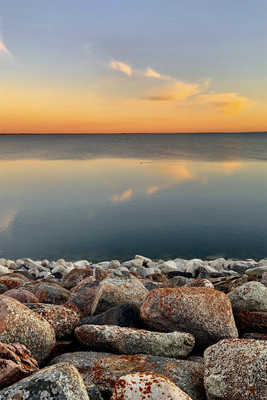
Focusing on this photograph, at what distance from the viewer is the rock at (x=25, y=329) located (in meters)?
3.97

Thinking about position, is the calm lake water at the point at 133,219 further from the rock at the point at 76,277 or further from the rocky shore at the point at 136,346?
the rocky shore at the point at 136,346

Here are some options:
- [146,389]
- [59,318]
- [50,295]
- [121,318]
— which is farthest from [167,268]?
[146,389]

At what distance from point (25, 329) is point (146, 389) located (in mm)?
1892

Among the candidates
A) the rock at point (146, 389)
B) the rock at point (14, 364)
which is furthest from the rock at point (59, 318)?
the rock at point (146, 389)

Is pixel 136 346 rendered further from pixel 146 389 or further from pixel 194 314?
pixel 146 389

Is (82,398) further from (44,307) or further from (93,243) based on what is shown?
(93,243)

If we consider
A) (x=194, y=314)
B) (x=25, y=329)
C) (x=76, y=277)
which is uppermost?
(x=25, y=329)

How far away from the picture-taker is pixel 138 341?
432 cm

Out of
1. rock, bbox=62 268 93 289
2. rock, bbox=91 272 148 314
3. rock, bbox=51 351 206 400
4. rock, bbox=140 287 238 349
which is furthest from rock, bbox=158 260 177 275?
rock, bbox=51 351 206 400

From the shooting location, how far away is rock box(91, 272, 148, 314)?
5738mm

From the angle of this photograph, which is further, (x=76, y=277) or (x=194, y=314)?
(x=76, y=277)

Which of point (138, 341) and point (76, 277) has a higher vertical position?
point (138, 341)

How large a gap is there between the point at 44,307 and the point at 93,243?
15.5 m

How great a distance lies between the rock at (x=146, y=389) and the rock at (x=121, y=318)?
1983 millimetres
